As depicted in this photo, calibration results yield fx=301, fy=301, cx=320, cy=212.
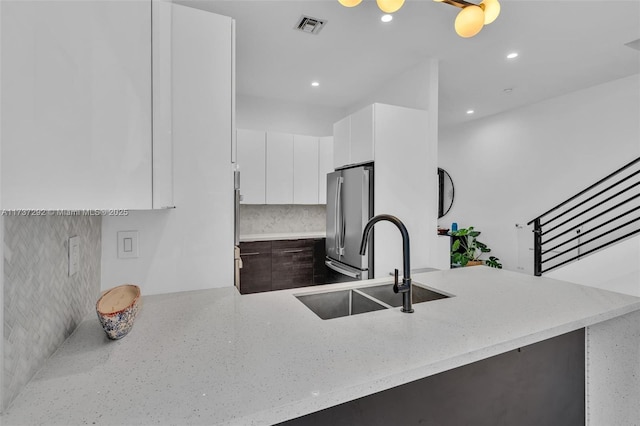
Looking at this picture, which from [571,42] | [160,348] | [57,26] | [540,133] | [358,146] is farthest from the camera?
[540,133]

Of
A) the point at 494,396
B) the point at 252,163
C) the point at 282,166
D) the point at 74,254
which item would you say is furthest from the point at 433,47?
the point at 74,254

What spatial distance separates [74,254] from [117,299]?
20cm

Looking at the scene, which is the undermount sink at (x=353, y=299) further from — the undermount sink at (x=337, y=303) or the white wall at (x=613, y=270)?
the white wall at (x=613, y=270)

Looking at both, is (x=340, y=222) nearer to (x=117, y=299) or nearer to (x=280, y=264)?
(x=280, y=264)

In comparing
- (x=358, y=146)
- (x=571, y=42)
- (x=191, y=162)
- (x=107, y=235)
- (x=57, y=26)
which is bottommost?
(x=107, y=235)

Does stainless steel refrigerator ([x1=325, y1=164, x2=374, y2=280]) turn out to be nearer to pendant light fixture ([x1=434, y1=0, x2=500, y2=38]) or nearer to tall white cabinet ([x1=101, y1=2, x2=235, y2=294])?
pendant light fixture ([x1=434, y1=0, x2=500, y2=38])

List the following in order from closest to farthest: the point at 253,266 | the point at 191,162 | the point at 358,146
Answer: the point at 191,162 → the point at 358,146 → the point at 253,266

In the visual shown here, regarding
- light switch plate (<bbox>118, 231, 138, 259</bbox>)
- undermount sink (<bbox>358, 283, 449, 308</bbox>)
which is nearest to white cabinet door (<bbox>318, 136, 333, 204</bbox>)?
undermount sink (<bbox>358, 283, 449, 308</bbox>)

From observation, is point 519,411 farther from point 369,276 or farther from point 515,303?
point 369,276

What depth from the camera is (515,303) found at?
1286 mm

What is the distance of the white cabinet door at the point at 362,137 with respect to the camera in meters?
2.89

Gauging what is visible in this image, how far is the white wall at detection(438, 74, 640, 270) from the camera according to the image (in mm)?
3674

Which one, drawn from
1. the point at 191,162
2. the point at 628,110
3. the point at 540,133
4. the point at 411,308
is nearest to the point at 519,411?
the point at 411,308

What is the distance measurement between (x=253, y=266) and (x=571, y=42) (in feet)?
12.7
